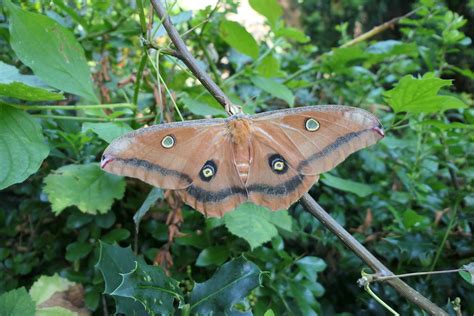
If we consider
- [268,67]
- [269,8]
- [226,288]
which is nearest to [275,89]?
[268,67]

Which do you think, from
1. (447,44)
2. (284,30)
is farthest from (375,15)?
(284,30)

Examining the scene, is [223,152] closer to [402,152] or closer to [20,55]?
[20,55]

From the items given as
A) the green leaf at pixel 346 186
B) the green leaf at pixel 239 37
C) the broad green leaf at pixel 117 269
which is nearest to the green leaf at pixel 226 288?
the broad green leaf at pixel 117 269

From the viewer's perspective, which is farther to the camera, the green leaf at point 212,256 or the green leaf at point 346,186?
the green leaf at point 346,186

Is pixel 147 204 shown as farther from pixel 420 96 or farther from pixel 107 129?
pixel 420 96

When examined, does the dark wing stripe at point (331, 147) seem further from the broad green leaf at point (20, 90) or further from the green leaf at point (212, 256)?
the broad green leaf at point (20, 90)
